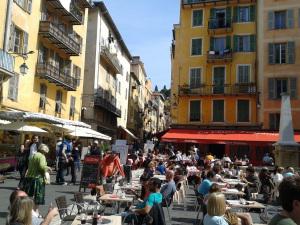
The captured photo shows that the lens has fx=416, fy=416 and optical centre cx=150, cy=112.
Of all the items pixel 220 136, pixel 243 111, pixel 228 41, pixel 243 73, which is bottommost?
pixel 220 136

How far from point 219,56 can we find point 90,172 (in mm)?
25432

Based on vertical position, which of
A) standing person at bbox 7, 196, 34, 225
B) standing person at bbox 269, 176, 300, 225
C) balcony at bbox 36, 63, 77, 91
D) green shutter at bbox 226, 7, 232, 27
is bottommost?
standing person at bbox 7, 196, 34, 225

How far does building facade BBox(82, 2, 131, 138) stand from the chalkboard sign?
27.4 metres

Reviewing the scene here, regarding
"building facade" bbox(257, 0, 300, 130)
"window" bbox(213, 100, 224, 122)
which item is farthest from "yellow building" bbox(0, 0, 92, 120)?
"building facade" bbox(257, 0, 300, 130)

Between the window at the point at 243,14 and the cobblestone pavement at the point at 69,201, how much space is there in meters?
23.7

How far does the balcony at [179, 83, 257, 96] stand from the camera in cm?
3589

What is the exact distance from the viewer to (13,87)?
25734 mm

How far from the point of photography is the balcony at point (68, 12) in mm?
30517

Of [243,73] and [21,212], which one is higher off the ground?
[243,73]

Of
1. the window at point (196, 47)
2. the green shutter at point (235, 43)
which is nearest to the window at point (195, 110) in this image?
the window at point (196, 47)

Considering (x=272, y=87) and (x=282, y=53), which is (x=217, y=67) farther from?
(x=282, y=53)

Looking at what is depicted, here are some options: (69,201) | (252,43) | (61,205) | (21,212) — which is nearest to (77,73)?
(252,43)

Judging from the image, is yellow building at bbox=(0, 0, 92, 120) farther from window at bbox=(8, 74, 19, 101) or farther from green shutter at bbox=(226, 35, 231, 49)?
green shutter at bbox=(226, 35, 231, 49)

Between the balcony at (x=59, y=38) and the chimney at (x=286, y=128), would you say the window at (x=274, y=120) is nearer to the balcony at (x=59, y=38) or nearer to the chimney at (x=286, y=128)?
the chimney at (x=286, y=128)
